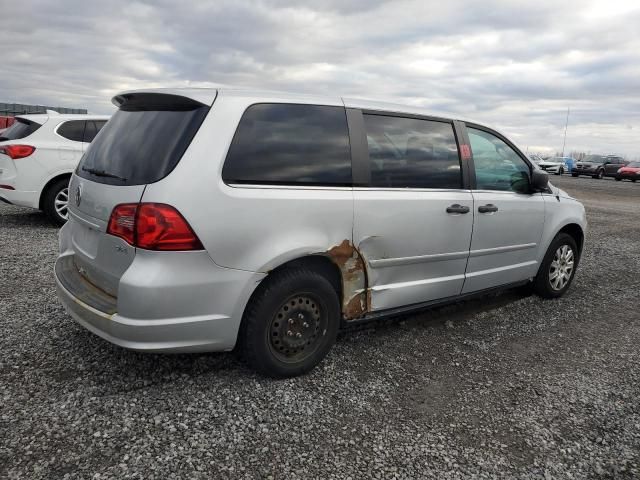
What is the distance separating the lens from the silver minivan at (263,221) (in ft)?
8.57

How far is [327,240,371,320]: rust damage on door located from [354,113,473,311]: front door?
0.18 ft

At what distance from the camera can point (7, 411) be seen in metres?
2.64

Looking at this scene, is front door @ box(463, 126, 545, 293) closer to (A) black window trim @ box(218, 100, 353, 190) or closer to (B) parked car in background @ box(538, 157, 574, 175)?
(A) black window trim @ box(218, 100, 353, 190)

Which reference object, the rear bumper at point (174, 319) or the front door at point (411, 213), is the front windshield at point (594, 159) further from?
the rear bumper at point (174, 319)

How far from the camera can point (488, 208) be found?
13.0ft

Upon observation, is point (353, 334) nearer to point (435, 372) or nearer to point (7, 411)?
point (435, 372)

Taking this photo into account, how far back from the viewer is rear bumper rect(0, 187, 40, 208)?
7.02 meters

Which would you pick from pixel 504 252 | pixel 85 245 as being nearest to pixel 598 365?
pixel 504 252

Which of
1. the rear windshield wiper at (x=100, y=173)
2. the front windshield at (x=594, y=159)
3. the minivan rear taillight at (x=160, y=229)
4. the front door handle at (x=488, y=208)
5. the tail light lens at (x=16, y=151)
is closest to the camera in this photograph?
the minivan rear taillight at (x=160, y=229)

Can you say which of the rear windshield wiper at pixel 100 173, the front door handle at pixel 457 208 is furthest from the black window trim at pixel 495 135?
the rear windshield wiper at pixel 100 173

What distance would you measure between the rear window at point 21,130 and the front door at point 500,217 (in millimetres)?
6211

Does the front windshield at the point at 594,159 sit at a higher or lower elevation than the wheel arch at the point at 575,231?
higher

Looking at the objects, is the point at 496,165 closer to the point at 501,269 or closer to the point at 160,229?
the point at 501,269

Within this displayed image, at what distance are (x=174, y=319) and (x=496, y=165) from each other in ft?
9.60
